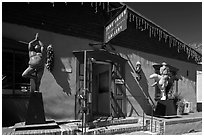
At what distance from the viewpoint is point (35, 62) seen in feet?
16.0

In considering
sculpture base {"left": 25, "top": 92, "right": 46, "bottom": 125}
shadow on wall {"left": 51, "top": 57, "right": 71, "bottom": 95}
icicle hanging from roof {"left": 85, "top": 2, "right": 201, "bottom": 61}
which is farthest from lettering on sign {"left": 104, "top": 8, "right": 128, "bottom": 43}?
sculpture base {"left": 25, "top": 92, "right": 46, "bottom": 125}

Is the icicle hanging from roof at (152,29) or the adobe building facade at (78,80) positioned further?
the icicle hanging from roof at (152,29)

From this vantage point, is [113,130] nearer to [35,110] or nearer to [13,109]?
[35,110]

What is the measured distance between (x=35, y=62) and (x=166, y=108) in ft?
16.9

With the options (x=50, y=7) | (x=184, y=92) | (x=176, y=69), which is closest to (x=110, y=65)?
(x=50, y=7)

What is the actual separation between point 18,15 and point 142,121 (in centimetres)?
539

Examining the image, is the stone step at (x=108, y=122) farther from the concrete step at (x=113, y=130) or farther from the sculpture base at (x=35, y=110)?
the sculpture base at (x=35, y=110)

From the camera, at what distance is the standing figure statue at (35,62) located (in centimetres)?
489

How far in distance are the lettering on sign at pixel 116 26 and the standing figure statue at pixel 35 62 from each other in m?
2.53

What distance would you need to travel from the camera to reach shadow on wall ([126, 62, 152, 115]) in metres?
7.95

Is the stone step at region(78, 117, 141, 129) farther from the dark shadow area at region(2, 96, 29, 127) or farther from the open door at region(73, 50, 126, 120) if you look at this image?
the dark shadow area at region(2, 96, 29, 127)

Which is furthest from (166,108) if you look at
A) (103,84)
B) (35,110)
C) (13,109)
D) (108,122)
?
(13,109)

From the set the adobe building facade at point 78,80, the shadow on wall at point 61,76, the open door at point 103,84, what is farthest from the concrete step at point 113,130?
the shadow on wall at point 61,76

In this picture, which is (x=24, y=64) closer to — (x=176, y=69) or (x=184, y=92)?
(x=176, y=69)
